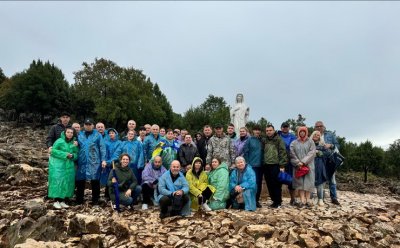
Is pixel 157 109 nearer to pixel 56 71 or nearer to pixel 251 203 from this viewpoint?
pixel 56 71

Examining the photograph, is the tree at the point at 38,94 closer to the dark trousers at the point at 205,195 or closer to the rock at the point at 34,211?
the rock at the point at 34,211

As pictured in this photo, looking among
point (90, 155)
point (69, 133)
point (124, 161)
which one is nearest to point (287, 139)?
point (124, 161)

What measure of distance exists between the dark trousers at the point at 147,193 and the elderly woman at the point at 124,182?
0.25 metres

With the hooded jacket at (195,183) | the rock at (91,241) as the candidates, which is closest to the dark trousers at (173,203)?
the hooded jacket at (195,183)

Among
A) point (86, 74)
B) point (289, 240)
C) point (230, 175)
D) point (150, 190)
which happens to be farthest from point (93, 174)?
point (86, 74)

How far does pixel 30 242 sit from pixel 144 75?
42.8m

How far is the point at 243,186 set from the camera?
909cm

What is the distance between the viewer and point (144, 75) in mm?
48344

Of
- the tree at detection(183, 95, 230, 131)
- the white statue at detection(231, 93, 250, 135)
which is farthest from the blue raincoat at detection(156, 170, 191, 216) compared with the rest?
the tree at detection(183, 95, 230, 131)

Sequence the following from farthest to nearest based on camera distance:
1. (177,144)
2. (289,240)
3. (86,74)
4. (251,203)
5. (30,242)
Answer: (86,74) → (177,144) → (251,203) → (289,240) → (30,242)

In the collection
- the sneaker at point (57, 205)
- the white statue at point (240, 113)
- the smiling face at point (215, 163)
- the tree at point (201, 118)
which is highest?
the tree at point (201, 118)

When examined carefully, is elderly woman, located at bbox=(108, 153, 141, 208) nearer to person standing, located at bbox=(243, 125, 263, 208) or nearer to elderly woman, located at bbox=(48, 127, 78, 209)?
elderly woman, located at bbox=(48, 127, 78, 209)

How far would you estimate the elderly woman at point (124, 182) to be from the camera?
9.13m

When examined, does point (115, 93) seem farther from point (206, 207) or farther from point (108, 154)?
point (206, 207)
